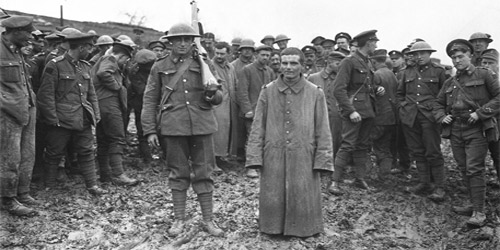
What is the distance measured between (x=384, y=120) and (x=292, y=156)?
3.75 meters

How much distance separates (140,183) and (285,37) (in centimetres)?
507

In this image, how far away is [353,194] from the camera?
7297mm

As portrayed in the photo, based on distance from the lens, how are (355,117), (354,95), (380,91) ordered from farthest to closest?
(380,91) < (354,95) < (355,117)

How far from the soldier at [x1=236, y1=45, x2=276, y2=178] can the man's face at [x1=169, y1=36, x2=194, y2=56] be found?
287 centimetres

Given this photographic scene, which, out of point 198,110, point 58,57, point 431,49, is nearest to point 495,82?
point 431,49

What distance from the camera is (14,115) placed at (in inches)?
218

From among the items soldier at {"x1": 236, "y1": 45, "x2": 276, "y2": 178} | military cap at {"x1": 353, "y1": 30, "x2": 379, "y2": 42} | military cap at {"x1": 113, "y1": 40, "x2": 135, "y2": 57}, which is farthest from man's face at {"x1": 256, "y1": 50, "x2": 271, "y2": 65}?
military cap at {"x1": 113, "y1": 40, "x2": 135, "y2": 57}

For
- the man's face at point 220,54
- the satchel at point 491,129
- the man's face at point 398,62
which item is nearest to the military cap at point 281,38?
the man's face at point 398,62

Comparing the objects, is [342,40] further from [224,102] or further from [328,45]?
[224,102]

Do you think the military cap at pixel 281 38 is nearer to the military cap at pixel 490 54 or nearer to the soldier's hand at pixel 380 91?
the soldier's hand at pixel 380 91

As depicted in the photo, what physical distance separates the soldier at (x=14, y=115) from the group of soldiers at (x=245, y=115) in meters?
0.01

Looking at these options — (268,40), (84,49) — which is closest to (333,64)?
(268,40)

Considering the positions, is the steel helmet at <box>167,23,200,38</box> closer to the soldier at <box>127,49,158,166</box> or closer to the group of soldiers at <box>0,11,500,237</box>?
the group of soldiers at <box>0,11,500,237</box>

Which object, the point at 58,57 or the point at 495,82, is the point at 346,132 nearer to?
the point at 495,82
